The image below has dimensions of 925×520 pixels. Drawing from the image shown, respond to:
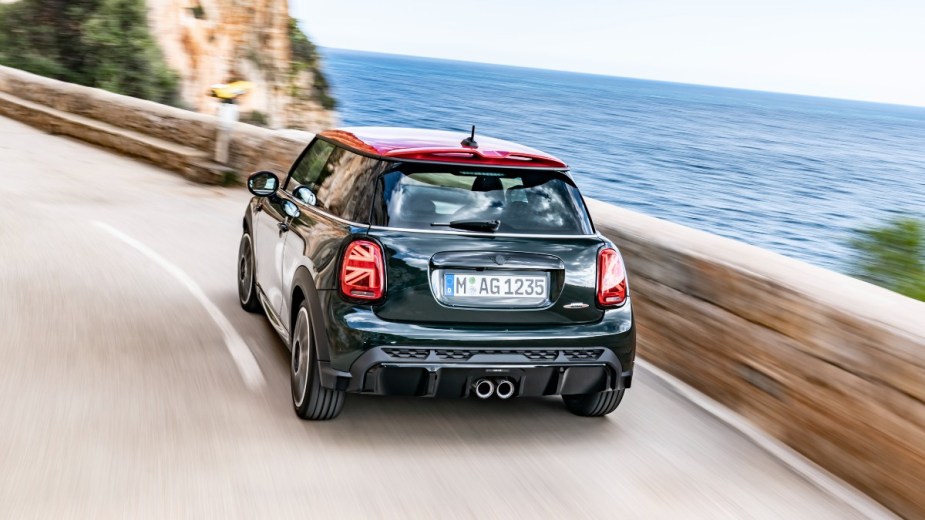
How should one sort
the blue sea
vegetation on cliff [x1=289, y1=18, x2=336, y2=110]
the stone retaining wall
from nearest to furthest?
the stone retaining wall, vegetation on cliff [x1=289, y1=18, x2=336, y2=110], the blue sea

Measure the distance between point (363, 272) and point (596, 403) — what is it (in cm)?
155

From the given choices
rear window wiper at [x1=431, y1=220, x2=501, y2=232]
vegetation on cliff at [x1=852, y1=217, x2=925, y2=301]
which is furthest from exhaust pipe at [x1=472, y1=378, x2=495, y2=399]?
vegetation on cliff at [x1=852, y1=217, x2=925, y2=301]

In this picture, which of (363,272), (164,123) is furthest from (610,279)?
(164,123)

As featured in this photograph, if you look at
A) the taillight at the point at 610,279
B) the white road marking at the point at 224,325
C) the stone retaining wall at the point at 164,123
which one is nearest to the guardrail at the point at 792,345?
the taillight at the point at 610,279

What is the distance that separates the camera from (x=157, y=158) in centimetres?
1605

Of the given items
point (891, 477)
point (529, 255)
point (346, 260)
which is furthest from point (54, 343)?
point (891, 477)

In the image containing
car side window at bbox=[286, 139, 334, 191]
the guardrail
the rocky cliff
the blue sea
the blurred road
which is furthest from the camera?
the blue sea

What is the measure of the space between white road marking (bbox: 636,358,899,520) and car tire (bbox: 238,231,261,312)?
2767 millimetres

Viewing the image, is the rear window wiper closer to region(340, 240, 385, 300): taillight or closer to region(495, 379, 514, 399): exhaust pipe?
region(340, 240, 385, 300): taillight

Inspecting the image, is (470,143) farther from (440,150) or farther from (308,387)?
(308,387)

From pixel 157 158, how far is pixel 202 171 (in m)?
1.78

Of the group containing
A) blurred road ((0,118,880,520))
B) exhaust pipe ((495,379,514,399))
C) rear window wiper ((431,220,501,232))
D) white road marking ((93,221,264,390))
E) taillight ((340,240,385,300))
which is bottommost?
white road marking ((93,221,264,390))

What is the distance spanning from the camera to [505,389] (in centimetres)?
463

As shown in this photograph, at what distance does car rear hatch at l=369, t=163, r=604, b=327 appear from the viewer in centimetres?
454
